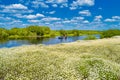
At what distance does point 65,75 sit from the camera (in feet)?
45.0

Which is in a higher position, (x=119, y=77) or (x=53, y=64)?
(x=53, y=64)

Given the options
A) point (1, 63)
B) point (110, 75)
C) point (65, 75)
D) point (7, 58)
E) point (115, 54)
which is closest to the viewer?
point (65, 75)

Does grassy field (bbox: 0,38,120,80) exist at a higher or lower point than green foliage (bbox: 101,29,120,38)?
higher

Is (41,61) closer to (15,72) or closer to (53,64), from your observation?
(53,64)

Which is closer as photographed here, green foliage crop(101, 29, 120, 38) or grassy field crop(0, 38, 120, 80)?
grassy field crop(0, 38, 120, 80)

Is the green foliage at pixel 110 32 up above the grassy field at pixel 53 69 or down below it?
below

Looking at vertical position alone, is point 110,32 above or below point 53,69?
below

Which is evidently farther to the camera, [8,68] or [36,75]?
[8,68]

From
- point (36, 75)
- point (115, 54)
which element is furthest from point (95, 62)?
point (115, 54)

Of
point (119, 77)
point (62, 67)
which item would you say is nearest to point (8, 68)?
point (62, 67)

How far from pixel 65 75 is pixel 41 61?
3.52 m

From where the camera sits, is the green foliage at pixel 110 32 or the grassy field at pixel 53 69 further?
the green foliage at pixel 110 32

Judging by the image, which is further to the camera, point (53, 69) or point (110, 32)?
point (110, 32)

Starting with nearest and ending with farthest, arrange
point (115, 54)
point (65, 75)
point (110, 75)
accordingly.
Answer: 1. point (65, 75)
2. point (110, 75)
3. point (115, 54)
